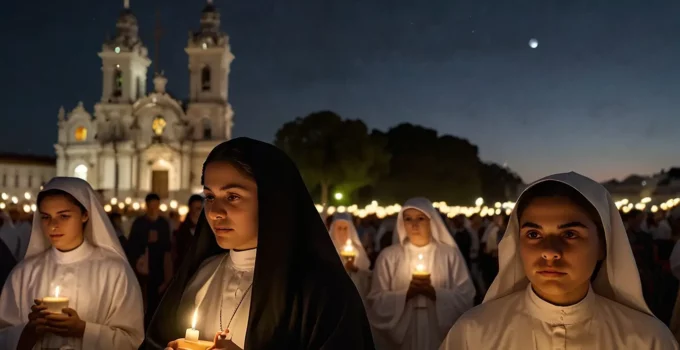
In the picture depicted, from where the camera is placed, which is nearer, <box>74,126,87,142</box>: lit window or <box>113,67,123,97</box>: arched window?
<box>113,67,123,97</box>: arched window

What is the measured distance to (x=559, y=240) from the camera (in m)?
2.47

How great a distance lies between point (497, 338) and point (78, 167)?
63717 mm

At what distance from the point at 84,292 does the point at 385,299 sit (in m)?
3.14

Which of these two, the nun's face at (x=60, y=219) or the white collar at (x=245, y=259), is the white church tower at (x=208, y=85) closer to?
the nun's face at (x=60, y=219)

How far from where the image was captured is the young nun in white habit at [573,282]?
8.11ft

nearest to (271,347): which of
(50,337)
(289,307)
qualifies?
(289,307)

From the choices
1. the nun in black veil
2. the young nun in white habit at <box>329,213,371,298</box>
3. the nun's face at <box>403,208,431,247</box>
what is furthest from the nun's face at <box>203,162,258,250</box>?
the young nun in white habit at <box>329,213,371,298</box>

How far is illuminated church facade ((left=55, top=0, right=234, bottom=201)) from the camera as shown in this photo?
192 ft

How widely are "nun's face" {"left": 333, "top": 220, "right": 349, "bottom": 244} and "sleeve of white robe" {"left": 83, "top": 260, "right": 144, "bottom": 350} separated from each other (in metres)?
4.71

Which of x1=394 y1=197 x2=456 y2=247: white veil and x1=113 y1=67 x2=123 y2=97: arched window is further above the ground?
x1=113 y1=67 x2=123 y2=97: arched window

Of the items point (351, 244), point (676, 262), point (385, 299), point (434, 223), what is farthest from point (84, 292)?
point (676, 262)

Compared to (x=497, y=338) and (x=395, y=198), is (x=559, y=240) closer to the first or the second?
(x=497, y=338)

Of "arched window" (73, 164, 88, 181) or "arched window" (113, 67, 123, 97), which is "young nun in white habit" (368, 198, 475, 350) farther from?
"arched window" (113, 67, 123, 97)

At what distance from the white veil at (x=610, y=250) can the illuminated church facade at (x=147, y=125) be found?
5513 centimetres
